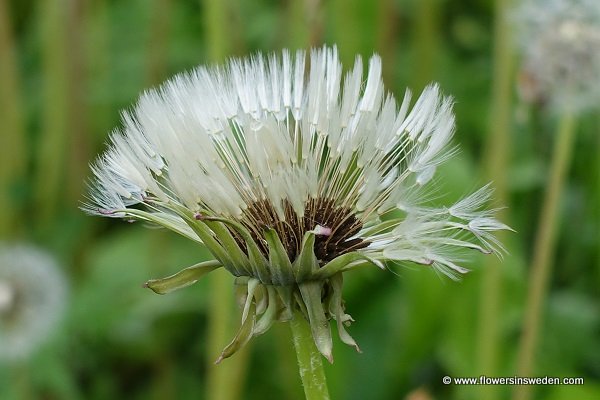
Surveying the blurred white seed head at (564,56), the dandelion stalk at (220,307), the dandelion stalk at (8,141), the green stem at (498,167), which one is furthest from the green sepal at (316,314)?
the dandelion stalk at (8,141)

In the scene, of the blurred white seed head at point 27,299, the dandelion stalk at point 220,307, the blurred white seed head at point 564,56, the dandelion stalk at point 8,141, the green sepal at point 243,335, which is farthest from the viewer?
the dandelion stalk at point 8,141

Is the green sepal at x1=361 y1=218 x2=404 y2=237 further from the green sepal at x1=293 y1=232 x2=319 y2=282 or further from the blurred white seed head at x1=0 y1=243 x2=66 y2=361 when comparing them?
the blurred white seed head at x1=0 y1=243 x2=66 y2=361

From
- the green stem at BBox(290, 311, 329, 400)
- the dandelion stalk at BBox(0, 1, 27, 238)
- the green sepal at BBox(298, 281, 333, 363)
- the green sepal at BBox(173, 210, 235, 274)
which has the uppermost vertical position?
the dandelion stalk at BBox(0, 1, 27, 238)

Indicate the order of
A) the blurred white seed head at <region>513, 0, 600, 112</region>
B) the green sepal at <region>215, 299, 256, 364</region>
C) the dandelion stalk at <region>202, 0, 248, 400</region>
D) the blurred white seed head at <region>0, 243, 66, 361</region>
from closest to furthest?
the green sepal at <region>215, 299, 256, 364</region> → the dandelion stalk at <region>202, 0, 248, 400</region> → the blurred white seed head at <region>513, 0, 600, 112</region> → the blurred white seed head at <region>0, 243, 66, 361</region>

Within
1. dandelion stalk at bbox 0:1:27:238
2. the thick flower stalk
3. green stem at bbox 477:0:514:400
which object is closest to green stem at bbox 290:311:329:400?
the thick flower stalk

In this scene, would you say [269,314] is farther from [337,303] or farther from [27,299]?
[27,299]

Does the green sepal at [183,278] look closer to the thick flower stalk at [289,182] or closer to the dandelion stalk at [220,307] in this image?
the thick flower stalk at [289,182]
